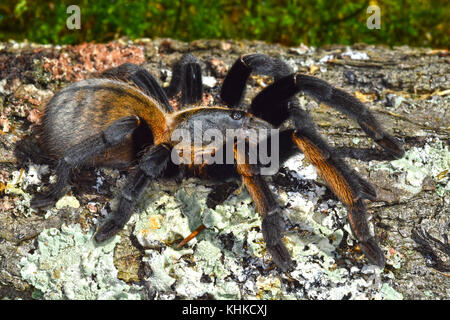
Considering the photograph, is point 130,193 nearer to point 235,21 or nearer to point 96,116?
point 96,116

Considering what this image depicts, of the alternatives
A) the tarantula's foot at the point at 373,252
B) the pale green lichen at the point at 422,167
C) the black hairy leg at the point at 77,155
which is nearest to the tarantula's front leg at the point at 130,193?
the black hairy leg at the point at 77,155

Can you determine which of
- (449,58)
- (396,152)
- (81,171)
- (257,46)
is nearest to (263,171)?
(396,152)

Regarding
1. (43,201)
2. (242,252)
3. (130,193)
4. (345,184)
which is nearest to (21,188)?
(43,201)

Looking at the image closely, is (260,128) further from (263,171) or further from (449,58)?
(449,58)

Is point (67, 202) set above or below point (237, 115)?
below

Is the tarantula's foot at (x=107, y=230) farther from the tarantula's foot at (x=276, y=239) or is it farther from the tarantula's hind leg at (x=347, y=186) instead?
the tarantula's hind leg at (x=347, y=186)
